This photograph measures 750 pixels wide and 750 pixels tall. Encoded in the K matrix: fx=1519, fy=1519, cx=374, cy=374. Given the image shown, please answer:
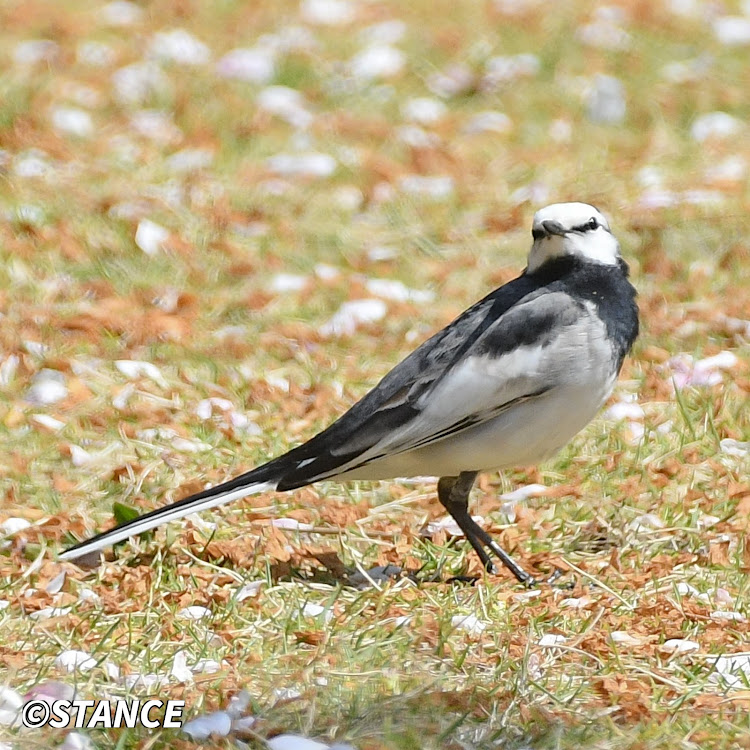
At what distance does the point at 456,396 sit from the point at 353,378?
5.12ft

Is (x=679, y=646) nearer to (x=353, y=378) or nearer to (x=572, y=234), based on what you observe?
(x=572, y=234)

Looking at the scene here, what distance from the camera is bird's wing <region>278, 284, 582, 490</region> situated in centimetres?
454

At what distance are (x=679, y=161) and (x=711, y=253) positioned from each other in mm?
1365

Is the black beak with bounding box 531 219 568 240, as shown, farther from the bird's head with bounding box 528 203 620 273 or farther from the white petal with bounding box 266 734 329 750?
the white petal with bounding box 266 734 329 750

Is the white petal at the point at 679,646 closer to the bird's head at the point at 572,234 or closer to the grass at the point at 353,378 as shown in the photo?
the grass at the point at 353,378

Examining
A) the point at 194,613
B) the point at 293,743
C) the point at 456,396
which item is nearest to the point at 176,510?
the point at 194,613

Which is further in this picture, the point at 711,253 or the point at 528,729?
the point at 711,253

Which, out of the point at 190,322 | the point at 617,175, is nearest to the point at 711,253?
the point at 617,175

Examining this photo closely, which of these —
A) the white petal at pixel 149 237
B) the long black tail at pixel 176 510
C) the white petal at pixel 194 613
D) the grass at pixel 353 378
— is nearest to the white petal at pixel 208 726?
the grass at pixel 353 378

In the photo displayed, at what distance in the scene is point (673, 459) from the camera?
5293 mm

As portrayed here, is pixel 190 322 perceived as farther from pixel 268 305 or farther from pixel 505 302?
pixel 505 302

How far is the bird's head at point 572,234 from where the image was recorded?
188 inches

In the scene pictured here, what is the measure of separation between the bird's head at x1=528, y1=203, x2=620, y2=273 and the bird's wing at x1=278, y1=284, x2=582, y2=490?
0.67 ft

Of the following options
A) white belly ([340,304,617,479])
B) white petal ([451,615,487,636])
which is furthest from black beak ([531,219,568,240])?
white petal ([451,615,487,636])
